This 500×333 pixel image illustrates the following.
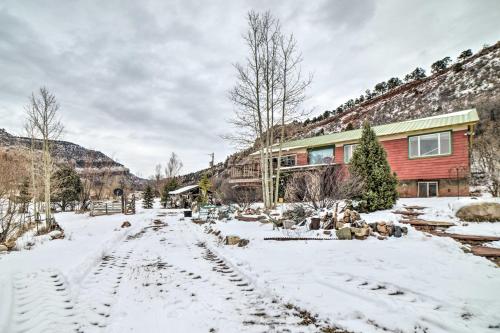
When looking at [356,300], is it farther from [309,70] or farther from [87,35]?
[309,70]

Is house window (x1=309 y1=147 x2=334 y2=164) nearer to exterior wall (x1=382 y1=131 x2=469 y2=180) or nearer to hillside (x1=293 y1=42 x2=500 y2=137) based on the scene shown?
exterior wall (x1=382 y1=131 x2=469 y2=180)

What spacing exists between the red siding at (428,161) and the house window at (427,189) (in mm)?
547

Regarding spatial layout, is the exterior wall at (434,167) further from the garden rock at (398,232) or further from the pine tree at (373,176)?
the garden rock at (398,232)

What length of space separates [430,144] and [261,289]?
17.6m

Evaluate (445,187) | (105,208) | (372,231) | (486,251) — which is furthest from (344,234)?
(105,208)

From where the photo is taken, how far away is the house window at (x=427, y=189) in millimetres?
16766

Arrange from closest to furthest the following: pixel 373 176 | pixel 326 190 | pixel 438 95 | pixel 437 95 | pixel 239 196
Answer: pixel 373 176
pixel 326 190
pixel 239 196
pixel 438 95
pixel 437 95

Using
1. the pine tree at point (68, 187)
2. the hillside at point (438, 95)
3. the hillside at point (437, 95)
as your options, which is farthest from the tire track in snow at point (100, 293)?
the hillside at point (438, 95)

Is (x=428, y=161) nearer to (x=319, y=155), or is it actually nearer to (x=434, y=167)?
(x=434, y=167)

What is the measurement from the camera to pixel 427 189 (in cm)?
1700

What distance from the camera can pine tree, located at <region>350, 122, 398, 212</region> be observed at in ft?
35.1

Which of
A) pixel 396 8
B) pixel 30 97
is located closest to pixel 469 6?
pixel 396 8

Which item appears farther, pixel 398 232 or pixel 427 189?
pixel 427 189

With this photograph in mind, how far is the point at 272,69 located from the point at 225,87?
335cm
